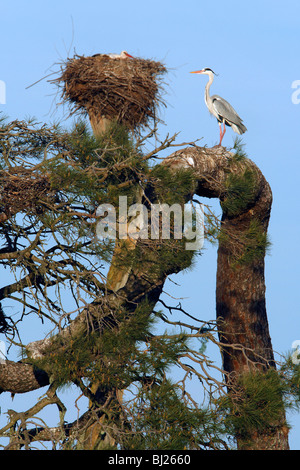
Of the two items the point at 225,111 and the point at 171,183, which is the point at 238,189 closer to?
the point at 171,183

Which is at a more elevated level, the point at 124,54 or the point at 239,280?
the point at 124,54

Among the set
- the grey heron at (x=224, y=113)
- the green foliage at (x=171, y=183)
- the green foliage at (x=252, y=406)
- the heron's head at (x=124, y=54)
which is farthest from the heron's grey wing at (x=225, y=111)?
the green foliage at (x=252, y=406)

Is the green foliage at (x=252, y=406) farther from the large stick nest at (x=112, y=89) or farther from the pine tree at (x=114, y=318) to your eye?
the large stick nest at (x=112, y=89)

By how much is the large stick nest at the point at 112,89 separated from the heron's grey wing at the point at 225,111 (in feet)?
2.53

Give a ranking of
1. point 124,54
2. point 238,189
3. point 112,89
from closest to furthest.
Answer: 1. point 238,189
2. point 112,89
3. point 124,54

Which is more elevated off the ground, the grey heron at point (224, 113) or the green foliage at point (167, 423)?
the grey heron at point (224, 113)

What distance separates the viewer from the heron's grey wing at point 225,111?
28.3 feet

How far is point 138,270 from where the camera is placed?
5.88m

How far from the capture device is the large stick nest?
826cm

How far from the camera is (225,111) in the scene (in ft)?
28.4

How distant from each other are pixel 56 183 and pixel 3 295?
1.81 metres

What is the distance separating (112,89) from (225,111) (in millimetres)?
1537

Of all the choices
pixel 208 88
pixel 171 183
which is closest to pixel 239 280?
pixel 171 183

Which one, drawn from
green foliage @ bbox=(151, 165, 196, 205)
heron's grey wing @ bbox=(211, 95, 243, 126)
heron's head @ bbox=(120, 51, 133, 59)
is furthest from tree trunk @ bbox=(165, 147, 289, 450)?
heron's head @ bbox=(120, 51, 133, 59)
